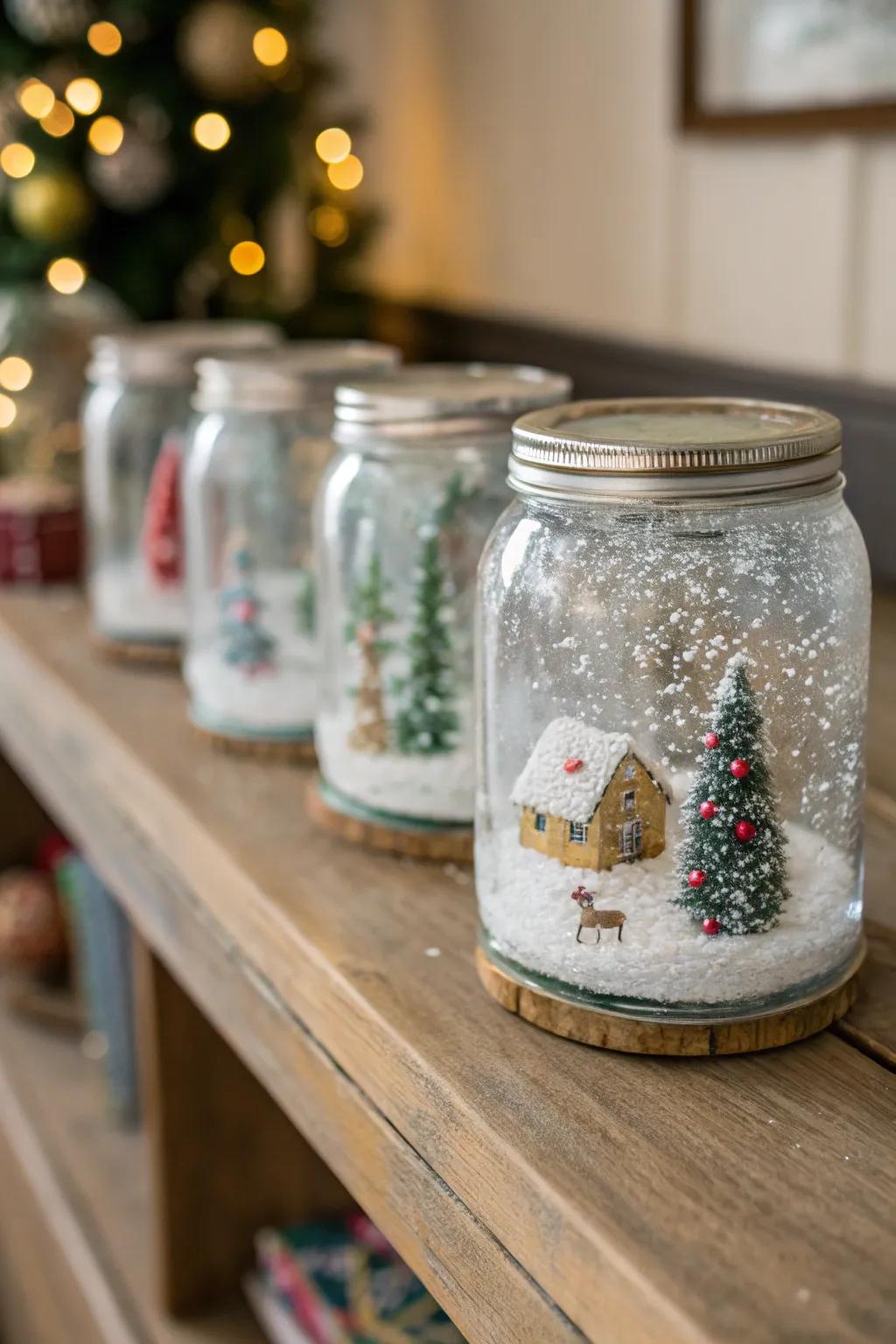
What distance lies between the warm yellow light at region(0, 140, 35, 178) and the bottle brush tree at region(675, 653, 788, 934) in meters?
1.97

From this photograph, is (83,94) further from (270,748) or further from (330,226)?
(270,748)

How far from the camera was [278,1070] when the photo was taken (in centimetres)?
81

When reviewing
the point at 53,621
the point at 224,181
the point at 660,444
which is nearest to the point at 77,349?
the point at 53,621

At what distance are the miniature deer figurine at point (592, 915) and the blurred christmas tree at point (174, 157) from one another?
5.94ft

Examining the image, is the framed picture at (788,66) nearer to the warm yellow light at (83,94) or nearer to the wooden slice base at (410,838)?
the wooden slice base at (410,838)

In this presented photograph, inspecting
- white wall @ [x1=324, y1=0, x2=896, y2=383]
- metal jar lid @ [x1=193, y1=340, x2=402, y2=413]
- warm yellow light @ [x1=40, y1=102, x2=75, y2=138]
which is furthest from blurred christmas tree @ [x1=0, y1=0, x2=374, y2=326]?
metal jar lid @ [x1=193, y1=340, x2=402, y2=413]

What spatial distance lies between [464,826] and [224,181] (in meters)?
1.74

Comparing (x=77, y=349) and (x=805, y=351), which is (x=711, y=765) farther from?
(x=77, y=349)

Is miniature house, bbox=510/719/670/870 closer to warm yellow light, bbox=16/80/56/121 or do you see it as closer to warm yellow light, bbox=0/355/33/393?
warm yellow light, bbox=0/355/33/393

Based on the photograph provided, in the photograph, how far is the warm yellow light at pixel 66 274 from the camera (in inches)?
89.7

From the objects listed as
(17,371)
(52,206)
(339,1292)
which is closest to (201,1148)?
(339,1292)

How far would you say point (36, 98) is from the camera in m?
Result: 2.21

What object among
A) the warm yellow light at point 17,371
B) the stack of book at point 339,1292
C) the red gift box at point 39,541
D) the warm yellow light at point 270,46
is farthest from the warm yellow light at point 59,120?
the stack of book at point 339,1292

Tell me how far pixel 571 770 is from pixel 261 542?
19.1 inches
